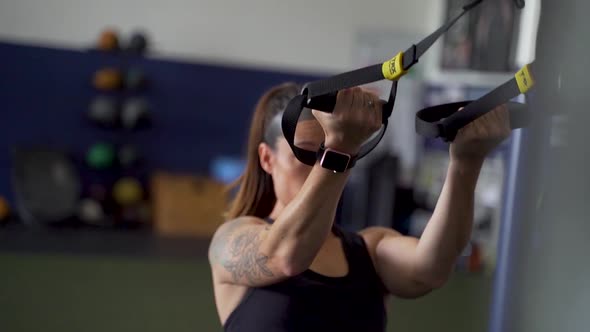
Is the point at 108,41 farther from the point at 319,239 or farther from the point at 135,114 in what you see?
the point at 319,239

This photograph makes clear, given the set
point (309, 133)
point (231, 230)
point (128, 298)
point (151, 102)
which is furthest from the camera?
point (151, 102)

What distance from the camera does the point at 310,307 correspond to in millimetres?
781

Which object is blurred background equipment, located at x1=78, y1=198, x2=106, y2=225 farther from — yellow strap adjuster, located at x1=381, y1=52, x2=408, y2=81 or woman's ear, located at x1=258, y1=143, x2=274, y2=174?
yellow strap adjuster, located at x1=381, y1=52, x2=408, y2=81

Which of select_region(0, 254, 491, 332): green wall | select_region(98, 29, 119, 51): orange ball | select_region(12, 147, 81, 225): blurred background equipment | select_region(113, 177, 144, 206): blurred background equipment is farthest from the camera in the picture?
select_region(113, 177, 144, 206): blurred background equipment

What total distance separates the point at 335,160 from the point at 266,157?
22cm

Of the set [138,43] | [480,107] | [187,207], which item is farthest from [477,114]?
[138,43]

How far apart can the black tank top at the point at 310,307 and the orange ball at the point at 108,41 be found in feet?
6.96

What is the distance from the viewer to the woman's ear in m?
0.82

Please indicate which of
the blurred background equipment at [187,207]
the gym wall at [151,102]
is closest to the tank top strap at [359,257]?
the blurred background equipment at [187,207]

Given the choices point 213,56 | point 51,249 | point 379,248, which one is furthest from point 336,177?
point 213,56

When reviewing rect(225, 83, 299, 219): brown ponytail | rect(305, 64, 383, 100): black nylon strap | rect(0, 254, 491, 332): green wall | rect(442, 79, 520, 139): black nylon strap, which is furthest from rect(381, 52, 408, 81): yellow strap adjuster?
rect(0, 254, 491, 332): green wall

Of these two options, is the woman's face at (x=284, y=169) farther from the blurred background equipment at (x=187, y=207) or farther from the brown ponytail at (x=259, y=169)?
the blurred background equipment at (x=187, y=207)

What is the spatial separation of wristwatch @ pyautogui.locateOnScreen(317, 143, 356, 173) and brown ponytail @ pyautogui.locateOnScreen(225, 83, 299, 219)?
201 mm

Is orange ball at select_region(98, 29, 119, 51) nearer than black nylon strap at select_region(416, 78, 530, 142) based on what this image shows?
No
